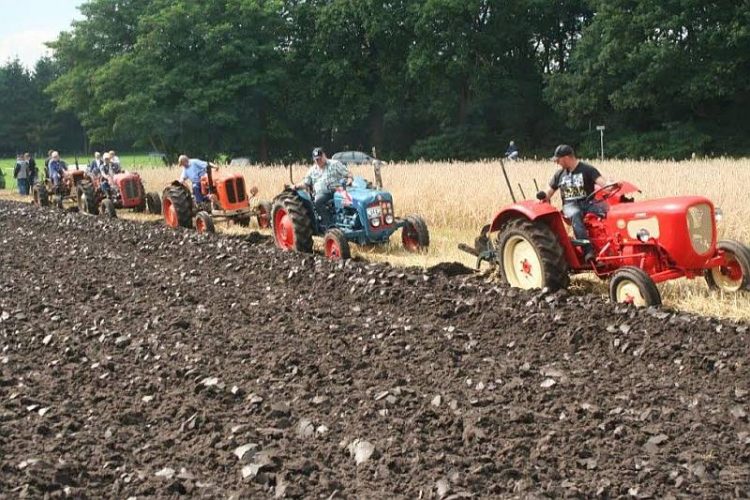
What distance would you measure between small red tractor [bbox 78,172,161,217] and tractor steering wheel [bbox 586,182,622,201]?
1160 centimetres

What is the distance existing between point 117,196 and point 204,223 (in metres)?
4.73

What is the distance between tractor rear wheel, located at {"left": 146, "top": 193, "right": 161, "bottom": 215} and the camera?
1722 centimetres

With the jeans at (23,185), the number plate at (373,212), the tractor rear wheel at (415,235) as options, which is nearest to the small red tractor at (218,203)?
the tractor rear wheel at (415,235)

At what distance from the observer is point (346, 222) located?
10500 mm

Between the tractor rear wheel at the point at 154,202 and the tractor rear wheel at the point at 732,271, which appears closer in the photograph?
the tractor rear wheel at the point at 732,271

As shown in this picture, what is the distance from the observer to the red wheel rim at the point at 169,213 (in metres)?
14.1

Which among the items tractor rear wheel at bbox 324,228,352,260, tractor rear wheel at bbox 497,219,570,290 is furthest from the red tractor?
tractor rear wheel at bbox 324,228,352,260

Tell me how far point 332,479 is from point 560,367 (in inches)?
81.4

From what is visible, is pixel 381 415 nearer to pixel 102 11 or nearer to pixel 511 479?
pixel 511 479

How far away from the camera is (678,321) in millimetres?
6000

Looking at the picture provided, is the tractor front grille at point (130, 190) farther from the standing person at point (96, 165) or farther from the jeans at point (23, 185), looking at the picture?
the jeans at point (23, 185)

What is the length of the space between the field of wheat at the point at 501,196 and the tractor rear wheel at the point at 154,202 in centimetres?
Answer: 67

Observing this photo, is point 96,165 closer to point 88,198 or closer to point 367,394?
point 88,198

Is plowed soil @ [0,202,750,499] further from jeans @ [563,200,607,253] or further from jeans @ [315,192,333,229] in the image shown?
jeans @ [315,192,333,229]
